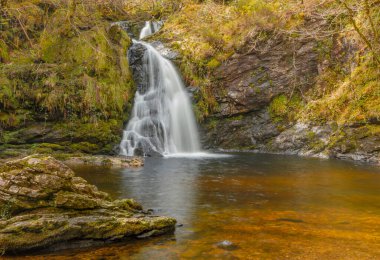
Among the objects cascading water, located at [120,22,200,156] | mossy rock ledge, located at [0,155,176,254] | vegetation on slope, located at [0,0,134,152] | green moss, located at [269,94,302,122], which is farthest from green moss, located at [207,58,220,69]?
mossy rock ledge, located at [0,155,176,254]

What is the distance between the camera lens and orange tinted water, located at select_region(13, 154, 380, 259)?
451 centimetres

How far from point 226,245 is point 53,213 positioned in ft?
7.39

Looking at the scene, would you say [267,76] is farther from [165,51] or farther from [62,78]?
[62,78]

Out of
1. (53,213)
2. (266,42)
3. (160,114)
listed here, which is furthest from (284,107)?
(53,213)

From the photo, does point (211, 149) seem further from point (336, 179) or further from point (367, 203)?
point (367, 203)

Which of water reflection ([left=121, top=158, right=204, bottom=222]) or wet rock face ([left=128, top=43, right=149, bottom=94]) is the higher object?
wet rock face ([left=128, top=43, right=149, bottom=94])

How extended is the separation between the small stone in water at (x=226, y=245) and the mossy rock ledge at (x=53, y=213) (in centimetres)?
88

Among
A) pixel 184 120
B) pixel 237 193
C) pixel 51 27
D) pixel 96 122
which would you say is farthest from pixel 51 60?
pixel 237 193

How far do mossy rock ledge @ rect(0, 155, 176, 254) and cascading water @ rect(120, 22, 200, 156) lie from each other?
34.2ft

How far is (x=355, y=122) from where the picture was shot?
14641 mm

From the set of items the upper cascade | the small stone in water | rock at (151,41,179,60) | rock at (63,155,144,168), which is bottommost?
the small stone in water

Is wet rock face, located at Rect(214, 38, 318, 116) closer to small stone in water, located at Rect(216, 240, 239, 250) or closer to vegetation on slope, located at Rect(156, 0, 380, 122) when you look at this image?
vegetation on slope, located at Rect(156, 0, 380, 122)

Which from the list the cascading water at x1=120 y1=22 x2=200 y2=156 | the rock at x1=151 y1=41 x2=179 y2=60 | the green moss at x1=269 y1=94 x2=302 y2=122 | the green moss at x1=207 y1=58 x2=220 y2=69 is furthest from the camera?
the rock at x1=151 y1=41 x2=179 y2=60

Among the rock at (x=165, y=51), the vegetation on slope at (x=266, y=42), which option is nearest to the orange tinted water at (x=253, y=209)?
the vegetation on slope at (x=266, y=42)
